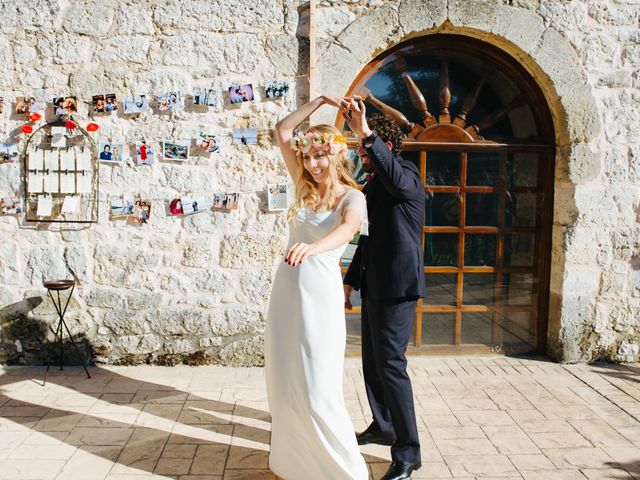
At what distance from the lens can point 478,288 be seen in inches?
192

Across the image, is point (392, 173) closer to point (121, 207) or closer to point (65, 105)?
point (121, 207)

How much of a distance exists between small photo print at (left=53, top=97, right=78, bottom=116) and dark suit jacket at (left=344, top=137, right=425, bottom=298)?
2502 millimetres

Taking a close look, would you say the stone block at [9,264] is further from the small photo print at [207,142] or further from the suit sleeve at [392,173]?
the suit sleeve at [392,173]

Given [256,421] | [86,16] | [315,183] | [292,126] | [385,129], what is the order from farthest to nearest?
1. [86,16]
2. [256,421]
3. [385,129]
4. [292,126]
5. [315,183]

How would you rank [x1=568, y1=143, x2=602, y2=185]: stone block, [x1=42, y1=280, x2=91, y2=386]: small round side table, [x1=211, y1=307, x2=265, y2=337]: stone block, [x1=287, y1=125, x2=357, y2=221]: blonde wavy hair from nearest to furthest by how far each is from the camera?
1. [x1=287, y1=125, x2=357, y2=221]: blonde wavy hair
2. [x1=42, y1=280, x2=91, y2=386]: small round side table
3. [x1=211, y1=307, x2=265, y2=337]: stone block
4. [x1=568, y1=143, x2=602, y2=185]: stone block

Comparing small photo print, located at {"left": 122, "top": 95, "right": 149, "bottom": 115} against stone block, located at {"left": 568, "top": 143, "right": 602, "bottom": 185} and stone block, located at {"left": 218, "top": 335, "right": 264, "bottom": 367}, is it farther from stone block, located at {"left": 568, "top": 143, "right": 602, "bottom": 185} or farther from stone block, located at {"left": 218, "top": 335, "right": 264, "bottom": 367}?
stone block, located at {"left": 568, "top": 143, "right": 602, "bottom": 185}

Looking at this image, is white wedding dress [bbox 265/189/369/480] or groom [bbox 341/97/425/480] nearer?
white wedding dress [bbox 265/189/369/480]

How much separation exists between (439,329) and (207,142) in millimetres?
2405

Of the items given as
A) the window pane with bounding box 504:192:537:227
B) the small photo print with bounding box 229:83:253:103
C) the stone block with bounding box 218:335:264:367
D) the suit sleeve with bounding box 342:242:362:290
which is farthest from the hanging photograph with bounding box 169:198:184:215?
the window pane with bounding box 504:192:537:227

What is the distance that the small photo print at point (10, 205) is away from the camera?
14.2ft

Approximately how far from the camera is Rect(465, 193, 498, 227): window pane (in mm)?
4812

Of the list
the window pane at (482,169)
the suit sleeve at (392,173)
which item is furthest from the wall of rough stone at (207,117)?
the suit sleeve at (392,173)

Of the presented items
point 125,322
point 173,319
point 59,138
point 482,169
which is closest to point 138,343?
point 125,322

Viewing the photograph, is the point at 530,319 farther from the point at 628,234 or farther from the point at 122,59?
the point at 122,59
